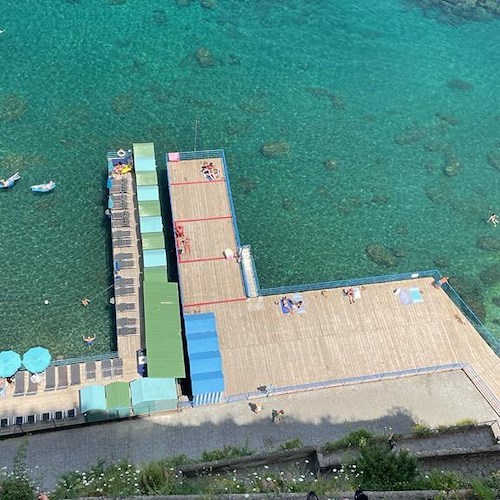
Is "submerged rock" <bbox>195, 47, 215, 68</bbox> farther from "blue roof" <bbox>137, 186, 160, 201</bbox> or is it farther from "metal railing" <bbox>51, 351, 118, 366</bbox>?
"metal railing" <bbox>51, 351, 118, 366</bbox>

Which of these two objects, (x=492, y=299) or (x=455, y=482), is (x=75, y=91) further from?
(x=455, y=482)

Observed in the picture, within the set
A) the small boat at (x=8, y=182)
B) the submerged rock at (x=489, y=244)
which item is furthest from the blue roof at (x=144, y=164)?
the submerged rock at (x=489, y=244)

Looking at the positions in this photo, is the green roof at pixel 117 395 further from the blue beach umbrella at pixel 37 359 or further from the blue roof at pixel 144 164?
the blue roof at pixel 144 164

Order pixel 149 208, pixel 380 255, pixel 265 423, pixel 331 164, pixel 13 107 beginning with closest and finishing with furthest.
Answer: pixel 265 423 < pixel 149 208 < pixel 380 255 < pixel 331 164 < pixel 13 107

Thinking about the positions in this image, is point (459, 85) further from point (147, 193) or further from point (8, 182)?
point (8, 182)

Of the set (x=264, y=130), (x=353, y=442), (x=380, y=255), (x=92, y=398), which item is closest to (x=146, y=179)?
(x=264, y=130)
